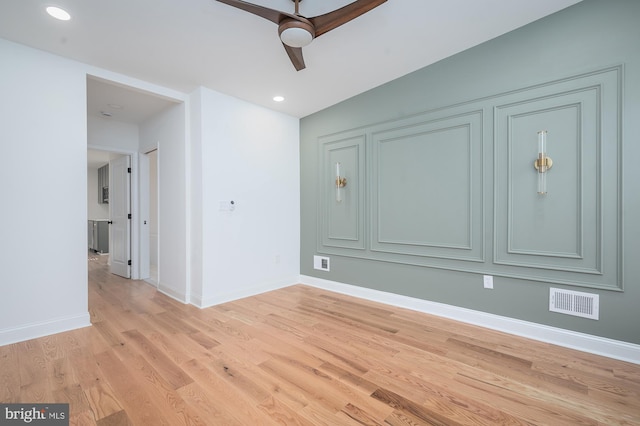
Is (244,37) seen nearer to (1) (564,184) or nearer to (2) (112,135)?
(1) (564,184)

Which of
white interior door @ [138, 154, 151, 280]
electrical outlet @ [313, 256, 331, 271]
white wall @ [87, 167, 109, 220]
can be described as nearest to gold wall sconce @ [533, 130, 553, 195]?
electrical outlet @ [313, 256, 331, 271]

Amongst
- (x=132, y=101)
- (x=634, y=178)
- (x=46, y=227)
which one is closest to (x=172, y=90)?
(x=132, y=101)

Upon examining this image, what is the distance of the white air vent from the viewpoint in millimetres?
2197

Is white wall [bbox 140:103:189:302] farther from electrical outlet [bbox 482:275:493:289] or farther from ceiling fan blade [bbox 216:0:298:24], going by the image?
electrical outlet [bbox 482:275:493:289]

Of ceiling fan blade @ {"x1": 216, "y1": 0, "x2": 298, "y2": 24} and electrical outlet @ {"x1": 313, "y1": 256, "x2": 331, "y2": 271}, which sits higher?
ceiling fan blade @ {"x1": 216, "y1": 0, "x2": 298, "y2": 24}

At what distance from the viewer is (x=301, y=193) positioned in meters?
4.57

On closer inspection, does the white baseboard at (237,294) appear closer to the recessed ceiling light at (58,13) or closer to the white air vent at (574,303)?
the recessed ceiling light at (58,13)

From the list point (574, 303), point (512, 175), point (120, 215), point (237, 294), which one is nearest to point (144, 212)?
point (120, 215)

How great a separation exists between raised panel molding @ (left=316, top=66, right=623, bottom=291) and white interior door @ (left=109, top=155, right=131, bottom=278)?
12.3ft

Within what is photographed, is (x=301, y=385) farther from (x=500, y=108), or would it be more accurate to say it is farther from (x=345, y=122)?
(x=345, y=122)

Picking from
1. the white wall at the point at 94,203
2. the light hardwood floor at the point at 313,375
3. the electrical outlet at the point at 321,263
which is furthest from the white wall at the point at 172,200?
the white wall at the point at 94,203

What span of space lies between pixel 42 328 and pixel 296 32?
334 centimetres

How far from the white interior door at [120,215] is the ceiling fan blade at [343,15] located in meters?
4.20

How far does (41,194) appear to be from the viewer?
2.62m
